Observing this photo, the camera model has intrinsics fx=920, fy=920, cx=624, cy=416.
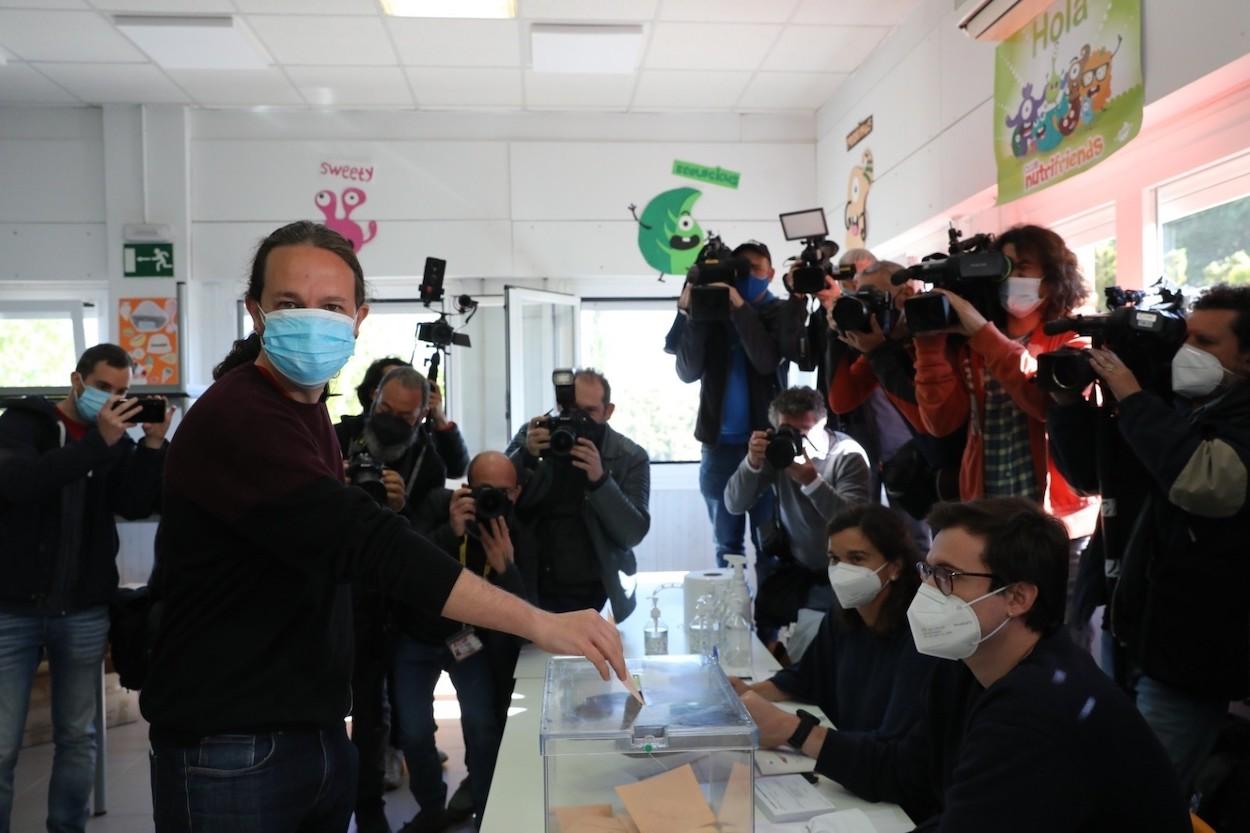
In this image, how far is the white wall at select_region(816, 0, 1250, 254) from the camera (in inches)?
103

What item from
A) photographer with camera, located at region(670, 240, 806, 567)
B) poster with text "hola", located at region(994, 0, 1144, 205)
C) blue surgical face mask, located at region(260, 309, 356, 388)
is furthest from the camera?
photographer with camera, located at region(670, 240, 806, 567)

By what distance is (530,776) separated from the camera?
168cm

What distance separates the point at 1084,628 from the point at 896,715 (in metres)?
0.71

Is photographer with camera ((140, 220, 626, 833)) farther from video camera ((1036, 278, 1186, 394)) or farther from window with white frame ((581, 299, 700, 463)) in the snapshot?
window with white frame ((581, 299, 700, 463))

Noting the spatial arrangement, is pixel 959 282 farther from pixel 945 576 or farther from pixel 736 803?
pixel 736 803

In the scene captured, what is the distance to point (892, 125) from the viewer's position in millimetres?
4789

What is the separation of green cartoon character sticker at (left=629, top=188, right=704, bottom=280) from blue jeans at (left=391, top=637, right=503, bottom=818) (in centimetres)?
369

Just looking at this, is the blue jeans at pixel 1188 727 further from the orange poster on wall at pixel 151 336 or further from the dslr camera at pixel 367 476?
the orange poster on wall at pixel 151 336

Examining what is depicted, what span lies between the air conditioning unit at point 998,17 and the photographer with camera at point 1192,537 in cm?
174

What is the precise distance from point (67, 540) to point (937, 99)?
3878mm

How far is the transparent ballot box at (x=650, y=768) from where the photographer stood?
52.6 inches

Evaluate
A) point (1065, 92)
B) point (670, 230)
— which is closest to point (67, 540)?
point (1065, 92)

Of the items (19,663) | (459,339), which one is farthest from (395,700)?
(459,339)

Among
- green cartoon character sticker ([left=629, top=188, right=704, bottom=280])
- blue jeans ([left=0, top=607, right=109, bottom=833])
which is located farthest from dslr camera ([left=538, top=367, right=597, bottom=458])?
green cartoon character sticker ([left=629, top=188, right=704, bottom=280])
